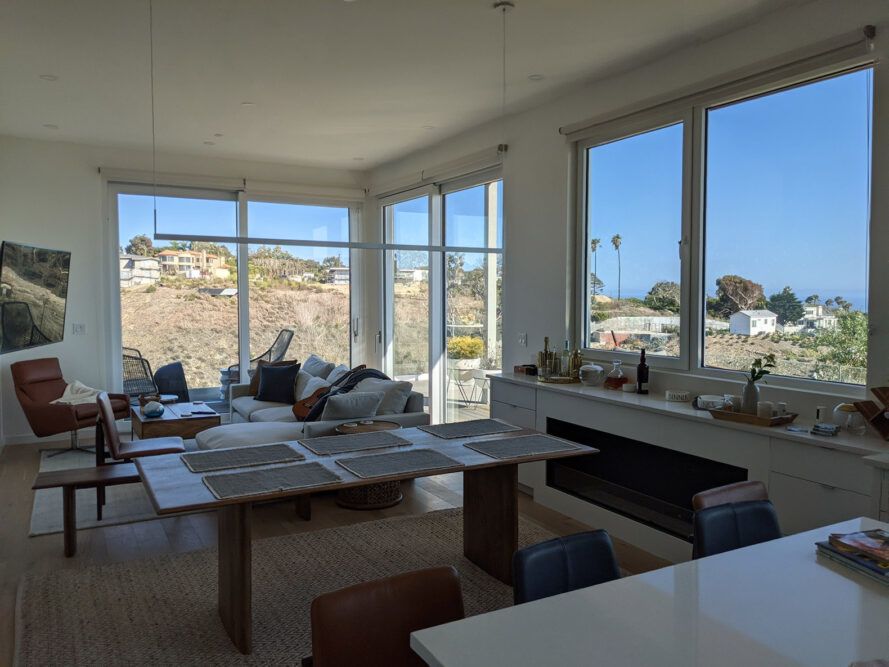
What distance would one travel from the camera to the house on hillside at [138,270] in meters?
7.07

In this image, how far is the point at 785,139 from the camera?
3564mm

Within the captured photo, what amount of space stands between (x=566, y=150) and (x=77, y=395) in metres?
4.89

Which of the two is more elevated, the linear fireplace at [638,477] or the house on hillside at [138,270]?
the house on hillside at [138,270]

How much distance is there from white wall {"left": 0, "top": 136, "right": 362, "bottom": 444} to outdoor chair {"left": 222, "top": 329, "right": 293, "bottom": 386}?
4.22ft

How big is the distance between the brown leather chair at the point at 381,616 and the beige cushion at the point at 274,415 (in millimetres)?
4112

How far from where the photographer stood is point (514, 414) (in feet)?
16.2

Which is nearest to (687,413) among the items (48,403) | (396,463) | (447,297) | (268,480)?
(396,463)

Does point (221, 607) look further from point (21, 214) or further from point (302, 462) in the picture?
point (21, 214)

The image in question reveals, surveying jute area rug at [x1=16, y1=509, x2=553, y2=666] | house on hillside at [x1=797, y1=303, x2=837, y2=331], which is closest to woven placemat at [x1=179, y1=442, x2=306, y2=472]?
jute area rug at [x1=16, y1=509, x2=553, y2=666]

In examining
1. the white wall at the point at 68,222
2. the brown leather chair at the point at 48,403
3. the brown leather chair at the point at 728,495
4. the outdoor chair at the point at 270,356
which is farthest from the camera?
the outdoor chair at the point at 270,356

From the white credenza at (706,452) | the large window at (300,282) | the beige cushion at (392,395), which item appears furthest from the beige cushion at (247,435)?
the large window at (300,282)

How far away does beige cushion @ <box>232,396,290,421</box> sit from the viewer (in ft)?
20.1

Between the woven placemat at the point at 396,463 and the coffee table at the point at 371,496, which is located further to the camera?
the coffee table at the point at 371,496

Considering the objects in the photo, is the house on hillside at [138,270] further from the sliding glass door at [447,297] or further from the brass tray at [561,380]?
the brass tray at [561,380]
